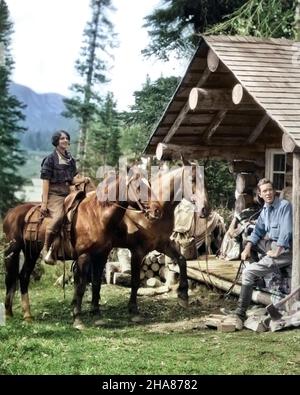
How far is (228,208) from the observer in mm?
19016

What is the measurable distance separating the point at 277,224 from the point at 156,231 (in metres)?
2.29

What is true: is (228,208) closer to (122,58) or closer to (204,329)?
(204,329)

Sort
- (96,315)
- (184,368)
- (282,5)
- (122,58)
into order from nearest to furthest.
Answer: (184,368) < (96,315) < (282,5) < (122,58)

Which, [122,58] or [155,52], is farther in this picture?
[122,58]

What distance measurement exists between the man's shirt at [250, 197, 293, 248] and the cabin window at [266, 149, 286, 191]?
3.24m

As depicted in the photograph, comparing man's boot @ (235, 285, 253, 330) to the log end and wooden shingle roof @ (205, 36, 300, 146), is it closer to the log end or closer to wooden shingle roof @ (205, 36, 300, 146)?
wooden shingle roof @ (205, 36, 300, 146)

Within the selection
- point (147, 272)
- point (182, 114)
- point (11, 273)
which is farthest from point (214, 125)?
point (11, 273)

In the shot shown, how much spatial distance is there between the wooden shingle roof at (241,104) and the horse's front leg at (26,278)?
11.3 ft

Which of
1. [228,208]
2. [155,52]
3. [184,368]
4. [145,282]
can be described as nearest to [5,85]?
[155,52]

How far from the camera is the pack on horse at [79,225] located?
30.7ft

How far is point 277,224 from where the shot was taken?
875cm

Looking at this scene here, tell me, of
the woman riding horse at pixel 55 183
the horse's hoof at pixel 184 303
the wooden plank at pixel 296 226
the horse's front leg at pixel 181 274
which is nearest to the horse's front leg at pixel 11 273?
the woman riding horse at pixel 55 183

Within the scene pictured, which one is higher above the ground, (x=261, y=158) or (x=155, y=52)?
(x=155, y=52)

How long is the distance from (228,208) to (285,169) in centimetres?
714
